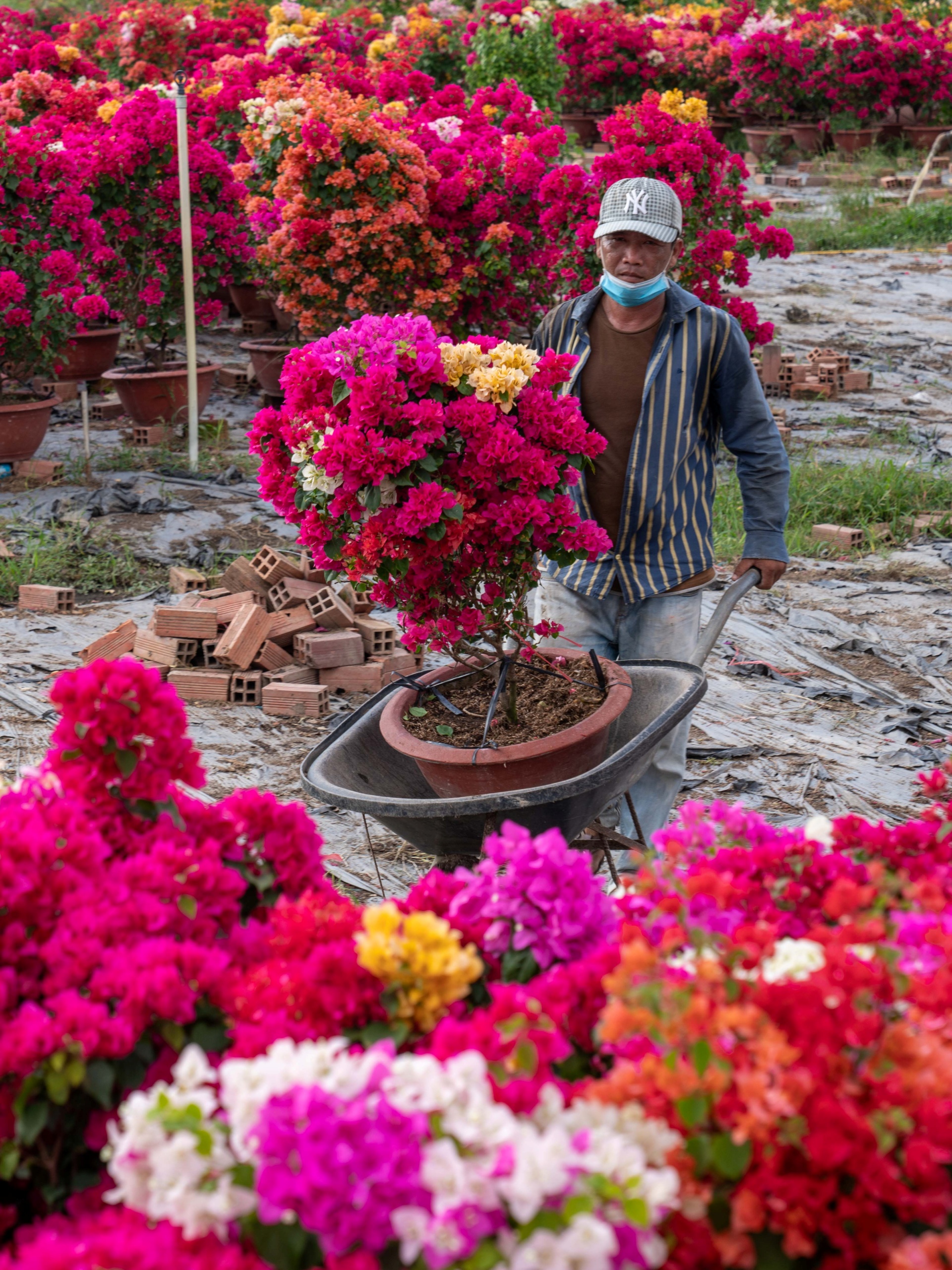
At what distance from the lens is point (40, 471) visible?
24.1 feet

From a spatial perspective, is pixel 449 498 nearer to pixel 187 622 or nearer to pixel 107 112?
pixel 187 622

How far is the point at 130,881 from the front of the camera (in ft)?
5.04

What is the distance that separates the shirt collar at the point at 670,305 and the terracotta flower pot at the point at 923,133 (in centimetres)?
1685

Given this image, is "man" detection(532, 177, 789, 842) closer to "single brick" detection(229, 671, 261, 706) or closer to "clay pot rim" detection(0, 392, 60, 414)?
"single brick" detection(229, 671, 261, 706)

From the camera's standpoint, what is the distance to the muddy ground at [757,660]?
13.6 ft

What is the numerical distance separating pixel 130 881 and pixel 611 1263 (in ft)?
2.57

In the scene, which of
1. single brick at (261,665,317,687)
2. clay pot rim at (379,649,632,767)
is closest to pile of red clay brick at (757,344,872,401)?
single brick at (261,665,317,687)

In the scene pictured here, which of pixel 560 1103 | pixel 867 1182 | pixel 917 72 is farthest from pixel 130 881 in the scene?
pixel 917 72

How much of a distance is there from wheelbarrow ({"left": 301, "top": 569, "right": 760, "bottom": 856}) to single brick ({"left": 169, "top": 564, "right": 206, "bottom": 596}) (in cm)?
277

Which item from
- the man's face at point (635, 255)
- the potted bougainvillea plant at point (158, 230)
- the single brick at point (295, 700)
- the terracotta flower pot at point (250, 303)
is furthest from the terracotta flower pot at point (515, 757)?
the terracotta flower pot at point (250, 303)

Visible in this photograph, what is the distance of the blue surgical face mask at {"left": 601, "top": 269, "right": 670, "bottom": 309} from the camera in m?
3.21

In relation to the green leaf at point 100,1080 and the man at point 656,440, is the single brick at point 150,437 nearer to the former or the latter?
the man at point 656,440

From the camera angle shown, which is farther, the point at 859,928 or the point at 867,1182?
the point at 859,928

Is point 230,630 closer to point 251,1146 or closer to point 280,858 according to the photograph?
point 280,858
